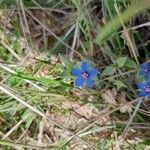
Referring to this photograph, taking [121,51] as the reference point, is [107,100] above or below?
below

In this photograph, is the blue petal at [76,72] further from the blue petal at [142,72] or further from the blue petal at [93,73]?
the blue petal at [142,72]

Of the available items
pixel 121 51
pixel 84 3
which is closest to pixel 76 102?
pixel 121 51

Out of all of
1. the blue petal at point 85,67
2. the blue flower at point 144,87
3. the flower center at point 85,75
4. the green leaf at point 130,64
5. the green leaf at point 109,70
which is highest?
the blue petal at point 85,67

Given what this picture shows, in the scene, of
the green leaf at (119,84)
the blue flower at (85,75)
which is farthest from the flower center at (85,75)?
the green leaf at (119,84)

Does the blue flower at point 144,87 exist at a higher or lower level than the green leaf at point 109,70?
lower

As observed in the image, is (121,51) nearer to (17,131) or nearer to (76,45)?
(76,45)
